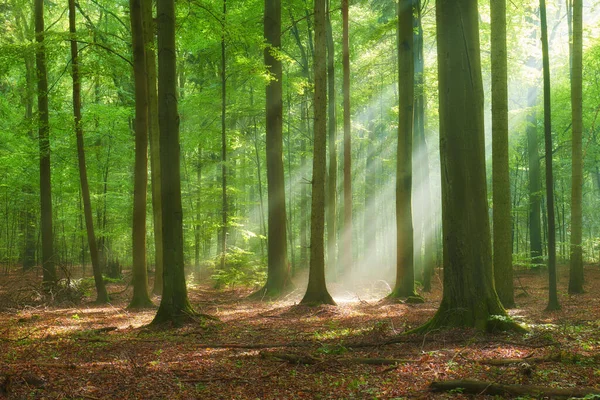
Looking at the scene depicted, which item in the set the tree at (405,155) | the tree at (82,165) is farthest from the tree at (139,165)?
the tree at (405,155)

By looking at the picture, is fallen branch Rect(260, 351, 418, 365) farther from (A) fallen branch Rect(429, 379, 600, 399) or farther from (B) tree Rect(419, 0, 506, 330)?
(B) tree Rect(419, 0, 506, 330)

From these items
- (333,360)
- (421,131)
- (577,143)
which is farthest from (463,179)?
(421,131)

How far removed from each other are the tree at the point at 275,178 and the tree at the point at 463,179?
7.51 metres

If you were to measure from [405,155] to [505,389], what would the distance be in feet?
29.8

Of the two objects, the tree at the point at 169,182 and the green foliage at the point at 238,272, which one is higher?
the tree at the point at 169,182

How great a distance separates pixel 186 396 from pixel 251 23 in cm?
1365

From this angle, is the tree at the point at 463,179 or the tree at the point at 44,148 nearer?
the tree at the point at 463,179

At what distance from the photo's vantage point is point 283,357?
5.85m

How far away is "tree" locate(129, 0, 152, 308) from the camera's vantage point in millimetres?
11867

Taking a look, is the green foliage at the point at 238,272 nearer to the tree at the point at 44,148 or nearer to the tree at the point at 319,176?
the tree at the point at 319,176

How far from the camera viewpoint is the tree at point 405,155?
40.9 ft

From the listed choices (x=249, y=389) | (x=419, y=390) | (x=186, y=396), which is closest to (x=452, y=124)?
(x=419, y=390)

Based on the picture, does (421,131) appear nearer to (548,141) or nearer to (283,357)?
(548,141)

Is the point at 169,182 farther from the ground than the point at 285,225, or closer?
farther from the ground
